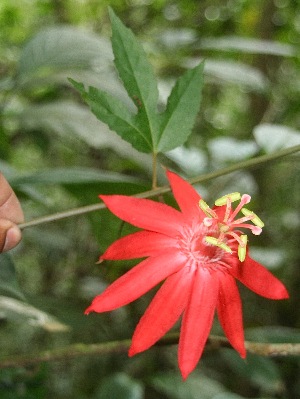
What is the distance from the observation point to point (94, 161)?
5.91 ft

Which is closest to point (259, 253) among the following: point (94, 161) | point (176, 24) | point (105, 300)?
point (94, 161)

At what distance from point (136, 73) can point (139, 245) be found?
0.19 metres

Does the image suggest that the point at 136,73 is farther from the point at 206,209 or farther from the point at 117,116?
the point at 206,209

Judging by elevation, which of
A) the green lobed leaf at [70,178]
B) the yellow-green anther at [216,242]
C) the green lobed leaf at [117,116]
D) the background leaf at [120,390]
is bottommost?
the background leaf at [120,390]

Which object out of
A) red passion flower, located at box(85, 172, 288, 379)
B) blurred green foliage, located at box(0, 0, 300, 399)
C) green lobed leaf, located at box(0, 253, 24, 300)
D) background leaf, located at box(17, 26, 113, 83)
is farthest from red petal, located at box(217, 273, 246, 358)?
background leaf, located at box(17, 26, 113, 83)

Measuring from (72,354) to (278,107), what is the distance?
1664 millimetres

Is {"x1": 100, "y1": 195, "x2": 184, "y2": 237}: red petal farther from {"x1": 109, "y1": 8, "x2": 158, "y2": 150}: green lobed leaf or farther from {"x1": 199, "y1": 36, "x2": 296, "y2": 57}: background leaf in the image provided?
{"x1": 199, "y1": 36, "x2": 296, "y2": 57}: background leaf

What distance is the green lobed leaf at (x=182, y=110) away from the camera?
23.1 inches

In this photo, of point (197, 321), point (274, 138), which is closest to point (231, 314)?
point (197, 321)

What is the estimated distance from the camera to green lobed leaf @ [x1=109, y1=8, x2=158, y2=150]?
555 millimetres

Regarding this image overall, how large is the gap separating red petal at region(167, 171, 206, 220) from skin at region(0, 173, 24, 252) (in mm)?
136

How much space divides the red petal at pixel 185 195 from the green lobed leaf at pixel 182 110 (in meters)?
0.11

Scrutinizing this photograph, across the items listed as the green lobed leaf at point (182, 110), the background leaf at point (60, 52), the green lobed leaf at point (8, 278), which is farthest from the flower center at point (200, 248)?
the background leaf at point (60, 52)

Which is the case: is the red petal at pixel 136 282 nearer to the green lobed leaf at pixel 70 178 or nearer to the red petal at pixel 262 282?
the red petal at pixel 262 282
